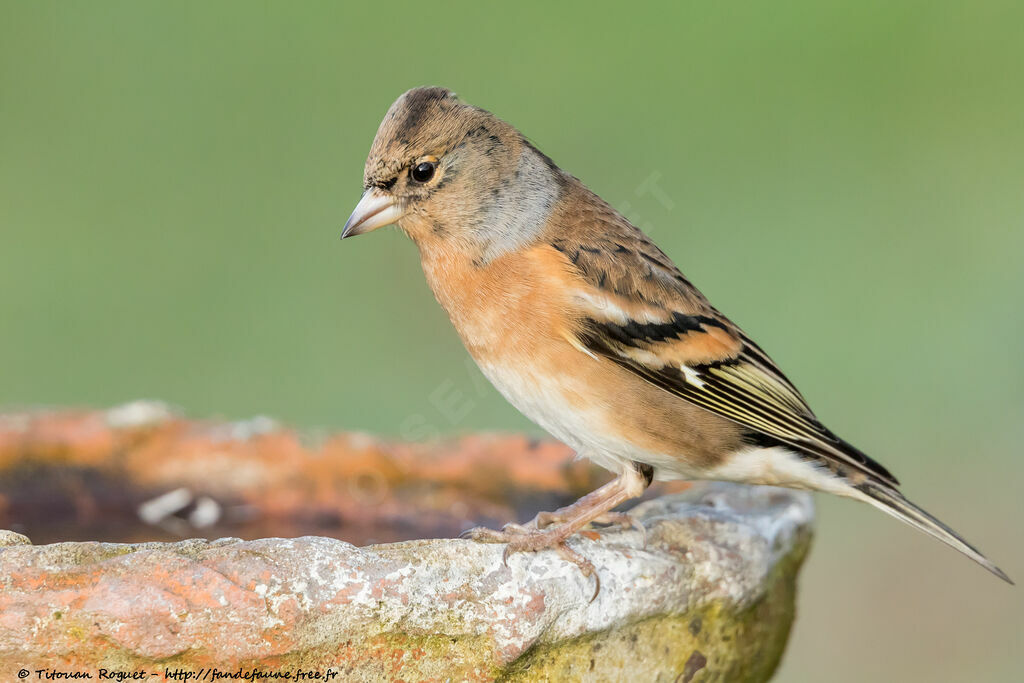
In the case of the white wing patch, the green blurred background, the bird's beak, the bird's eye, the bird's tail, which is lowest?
the bird's tail

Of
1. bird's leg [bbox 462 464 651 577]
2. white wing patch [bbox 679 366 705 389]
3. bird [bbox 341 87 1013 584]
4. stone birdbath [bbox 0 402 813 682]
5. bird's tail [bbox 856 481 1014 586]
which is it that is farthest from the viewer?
white wing patch [bbox 679 366 705 389]

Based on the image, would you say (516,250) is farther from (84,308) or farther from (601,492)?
(84,308)

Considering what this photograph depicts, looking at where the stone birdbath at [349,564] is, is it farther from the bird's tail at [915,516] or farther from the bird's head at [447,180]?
the bird's head at [447,180]

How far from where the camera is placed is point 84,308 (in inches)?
285

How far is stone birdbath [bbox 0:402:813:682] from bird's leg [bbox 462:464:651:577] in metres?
0.06

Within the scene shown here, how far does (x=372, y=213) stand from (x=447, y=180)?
258 mm

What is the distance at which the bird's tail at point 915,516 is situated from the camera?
10.6ft

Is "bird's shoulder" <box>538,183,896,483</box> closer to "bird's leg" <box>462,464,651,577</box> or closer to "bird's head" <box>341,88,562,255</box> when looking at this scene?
"bird's head" <box>341,88,562,255</box>

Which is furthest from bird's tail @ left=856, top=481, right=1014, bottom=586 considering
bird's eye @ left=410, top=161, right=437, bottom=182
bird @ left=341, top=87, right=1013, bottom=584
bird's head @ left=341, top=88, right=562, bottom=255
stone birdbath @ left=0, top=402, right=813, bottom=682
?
bird's eye @ left=410, top=161, right=437, bottom=182

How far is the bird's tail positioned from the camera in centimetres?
322

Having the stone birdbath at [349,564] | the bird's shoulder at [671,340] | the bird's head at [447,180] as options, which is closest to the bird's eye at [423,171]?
the bird's head at [447,180]

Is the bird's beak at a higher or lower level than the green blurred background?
lower

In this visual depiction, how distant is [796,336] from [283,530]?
158 inches

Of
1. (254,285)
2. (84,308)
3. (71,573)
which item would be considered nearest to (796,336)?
(254,285)
